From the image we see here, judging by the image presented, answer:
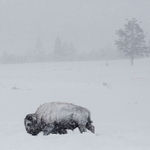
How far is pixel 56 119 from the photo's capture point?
840cm

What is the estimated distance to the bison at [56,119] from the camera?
8430 mm

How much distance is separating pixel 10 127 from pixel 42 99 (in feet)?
28.0

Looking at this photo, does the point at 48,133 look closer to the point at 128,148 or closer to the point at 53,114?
the point at 53,114

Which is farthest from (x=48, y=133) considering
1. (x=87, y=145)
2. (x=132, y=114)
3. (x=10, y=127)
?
(x=132, y=114)

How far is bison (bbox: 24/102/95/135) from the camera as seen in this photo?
843 cm

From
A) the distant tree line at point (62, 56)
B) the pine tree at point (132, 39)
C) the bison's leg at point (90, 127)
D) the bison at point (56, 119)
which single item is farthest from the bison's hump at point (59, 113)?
the distant tree line at point (62, 56)

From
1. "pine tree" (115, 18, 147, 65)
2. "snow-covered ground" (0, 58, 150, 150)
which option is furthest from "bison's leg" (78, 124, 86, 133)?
"pine tree" (115, 18, 147, 65)

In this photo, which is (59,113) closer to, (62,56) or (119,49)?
(119,49)

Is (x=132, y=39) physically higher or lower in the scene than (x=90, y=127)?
higher

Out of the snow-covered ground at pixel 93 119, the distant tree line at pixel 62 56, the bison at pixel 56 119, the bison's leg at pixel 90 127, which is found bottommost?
the snow-covered ground at pixel 93 119

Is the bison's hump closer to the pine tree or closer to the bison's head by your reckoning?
the bison's head

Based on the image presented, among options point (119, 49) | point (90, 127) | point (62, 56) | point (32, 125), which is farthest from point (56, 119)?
point (62, 56)

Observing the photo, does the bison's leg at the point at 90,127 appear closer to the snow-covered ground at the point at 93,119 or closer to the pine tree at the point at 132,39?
the snow-covered ground at the point at 93,119

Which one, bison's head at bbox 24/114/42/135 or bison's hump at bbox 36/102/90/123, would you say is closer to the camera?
bison's hump at bbox 36/102/90/123
